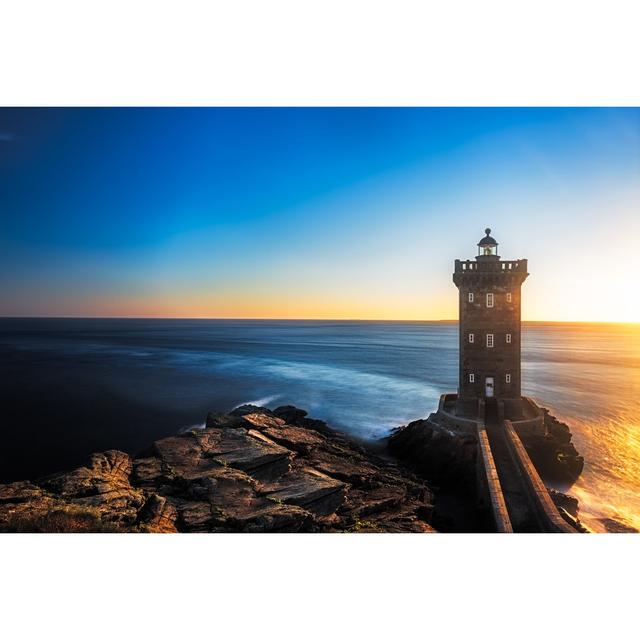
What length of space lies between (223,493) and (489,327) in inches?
351

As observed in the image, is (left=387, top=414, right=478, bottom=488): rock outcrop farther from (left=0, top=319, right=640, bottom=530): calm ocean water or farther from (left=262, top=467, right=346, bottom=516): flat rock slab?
(left=262, top=467, right=346, bottom=516): flat rock slab

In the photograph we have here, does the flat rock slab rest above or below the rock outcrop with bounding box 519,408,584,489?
above

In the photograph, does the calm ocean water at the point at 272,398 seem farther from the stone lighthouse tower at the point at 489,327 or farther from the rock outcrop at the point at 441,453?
the stone lighthouse tower at the point at 489,327

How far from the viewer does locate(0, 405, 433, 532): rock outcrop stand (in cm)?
566

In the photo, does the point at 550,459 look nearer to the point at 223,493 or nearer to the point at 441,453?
the point at 441,453

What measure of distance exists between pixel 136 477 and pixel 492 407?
32.2 ft

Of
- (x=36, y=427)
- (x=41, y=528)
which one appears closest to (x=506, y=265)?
(x=41, y=528)

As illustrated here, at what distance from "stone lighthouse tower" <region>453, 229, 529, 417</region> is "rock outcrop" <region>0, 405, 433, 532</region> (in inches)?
150

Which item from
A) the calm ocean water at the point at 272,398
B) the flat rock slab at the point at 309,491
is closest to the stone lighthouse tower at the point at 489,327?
the calm ocean water at the point at 272,398

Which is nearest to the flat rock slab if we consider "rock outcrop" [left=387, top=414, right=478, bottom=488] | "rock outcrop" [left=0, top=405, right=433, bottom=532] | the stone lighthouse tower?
"rock outcrop" [left=0, top=405, right=433, bottom=532]

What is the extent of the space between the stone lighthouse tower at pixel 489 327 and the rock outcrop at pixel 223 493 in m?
3.80

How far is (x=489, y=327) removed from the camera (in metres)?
11.4

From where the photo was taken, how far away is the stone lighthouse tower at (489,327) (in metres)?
11.2

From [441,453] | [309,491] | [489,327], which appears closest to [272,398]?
[441,453]
